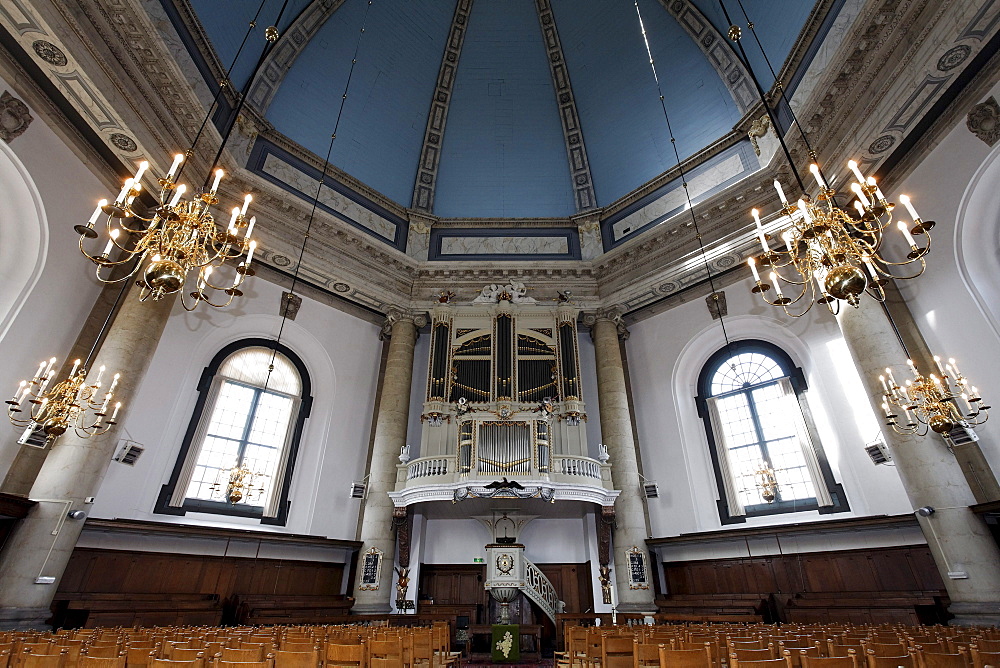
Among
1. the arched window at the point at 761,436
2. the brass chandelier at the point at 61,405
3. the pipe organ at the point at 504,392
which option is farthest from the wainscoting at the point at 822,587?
the brass chandelier at the point at 61,405

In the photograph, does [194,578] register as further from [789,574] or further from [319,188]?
[789,574]

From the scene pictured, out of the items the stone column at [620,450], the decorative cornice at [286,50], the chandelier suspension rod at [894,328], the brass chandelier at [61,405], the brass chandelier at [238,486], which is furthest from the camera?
the decorative cornice at [286,50]

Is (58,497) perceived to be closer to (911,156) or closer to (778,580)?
(778,580)

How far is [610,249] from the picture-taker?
15086 millimetres

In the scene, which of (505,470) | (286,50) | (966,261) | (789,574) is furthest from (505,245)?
(789,574)

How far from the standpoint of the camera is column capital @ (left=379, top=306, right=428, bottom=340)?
14133 millimetres

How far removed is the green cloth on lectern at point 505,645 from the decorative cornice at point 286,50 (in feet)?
44.5

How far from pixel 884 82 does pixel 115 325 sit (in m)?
14.3

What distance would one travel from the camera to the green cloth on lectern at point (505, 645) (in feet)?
28.5

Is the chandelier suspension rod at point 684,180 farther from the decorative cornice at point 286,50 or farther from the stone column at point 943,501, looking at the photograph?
the decorative cornice at point 286,50

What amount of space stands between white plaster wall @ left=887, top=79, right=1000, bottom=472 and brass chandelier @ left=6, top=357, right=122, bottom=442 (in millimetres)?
13383

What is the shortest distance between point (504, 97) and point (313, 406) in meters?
11.9

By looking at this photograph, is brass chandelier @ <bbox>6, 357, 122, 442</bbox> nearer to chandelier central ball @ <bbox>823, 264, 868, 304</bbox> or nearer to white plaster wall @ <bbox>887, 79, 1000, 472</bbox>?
chandelier central ball @ <bbox>823, 264, 868, 304</bbox>

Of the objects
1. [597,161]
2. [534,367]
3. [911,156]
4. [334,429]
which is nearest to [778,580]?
[534,367]
